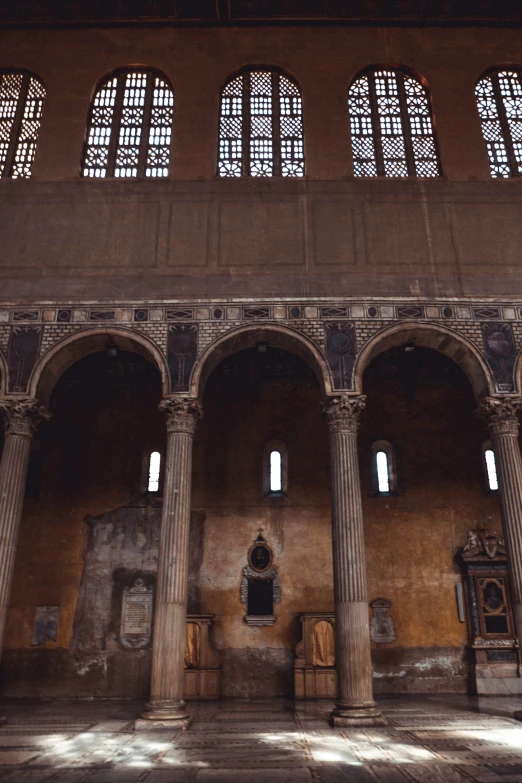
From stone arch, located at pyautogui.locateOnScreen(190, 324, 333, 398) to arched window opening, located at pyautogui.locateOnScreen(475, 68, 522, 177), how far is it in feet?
23.2

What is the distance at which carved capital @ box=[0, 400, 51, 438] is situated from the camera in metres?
13.1

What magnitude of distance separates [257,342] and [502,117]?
9.35 m

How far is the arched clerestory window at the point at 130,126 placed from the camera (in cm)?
1600

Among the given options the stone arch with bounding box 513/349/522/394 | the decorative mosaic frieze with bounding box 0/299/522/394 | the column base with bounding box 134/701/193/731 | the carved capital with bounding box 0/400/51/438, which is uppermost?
the decorative mosaic frieze with bounding box 0/299/522/394

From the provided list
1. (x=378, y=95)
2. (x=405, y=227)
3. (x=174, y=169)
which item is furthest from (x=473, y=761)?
(x=378, y=95)

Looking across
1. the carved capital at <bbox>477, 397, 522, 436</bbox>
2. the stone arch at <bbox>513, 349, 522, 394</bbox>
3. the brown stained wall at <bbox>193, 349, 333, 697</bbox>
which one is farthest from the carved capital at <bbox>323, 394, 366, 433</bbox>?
the stone arch at <bbox>513, 349, 522, 394</bbox>

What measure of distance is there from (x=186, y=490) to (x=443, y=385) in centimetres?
928

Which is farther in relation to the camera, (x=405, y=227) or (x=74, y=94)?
(x=74, y=94)

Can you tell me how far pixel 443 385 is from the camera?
18391 mm

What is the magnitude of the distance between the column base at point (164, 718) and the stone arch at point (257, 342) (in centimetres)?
604

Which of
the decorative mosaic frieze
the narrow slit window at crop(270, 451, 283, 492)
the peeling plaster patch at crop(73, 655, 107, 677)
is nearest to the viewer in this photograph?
the decorative mosaic frieze

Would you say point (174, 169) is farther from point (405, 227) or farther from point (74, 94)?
point (405, 227)

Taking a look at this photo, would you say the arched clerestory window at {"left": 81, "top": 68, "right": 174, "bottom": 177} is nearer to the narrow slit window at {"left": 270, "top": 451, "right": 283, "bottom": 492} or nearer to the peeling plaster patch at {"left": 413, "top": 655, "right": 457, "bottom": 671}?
the narrow slit window at {"left": 270, "top": 451, "right": 283, "bottom": 492}

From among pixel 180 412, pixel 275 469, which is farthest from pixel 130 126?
pixel 275 469
